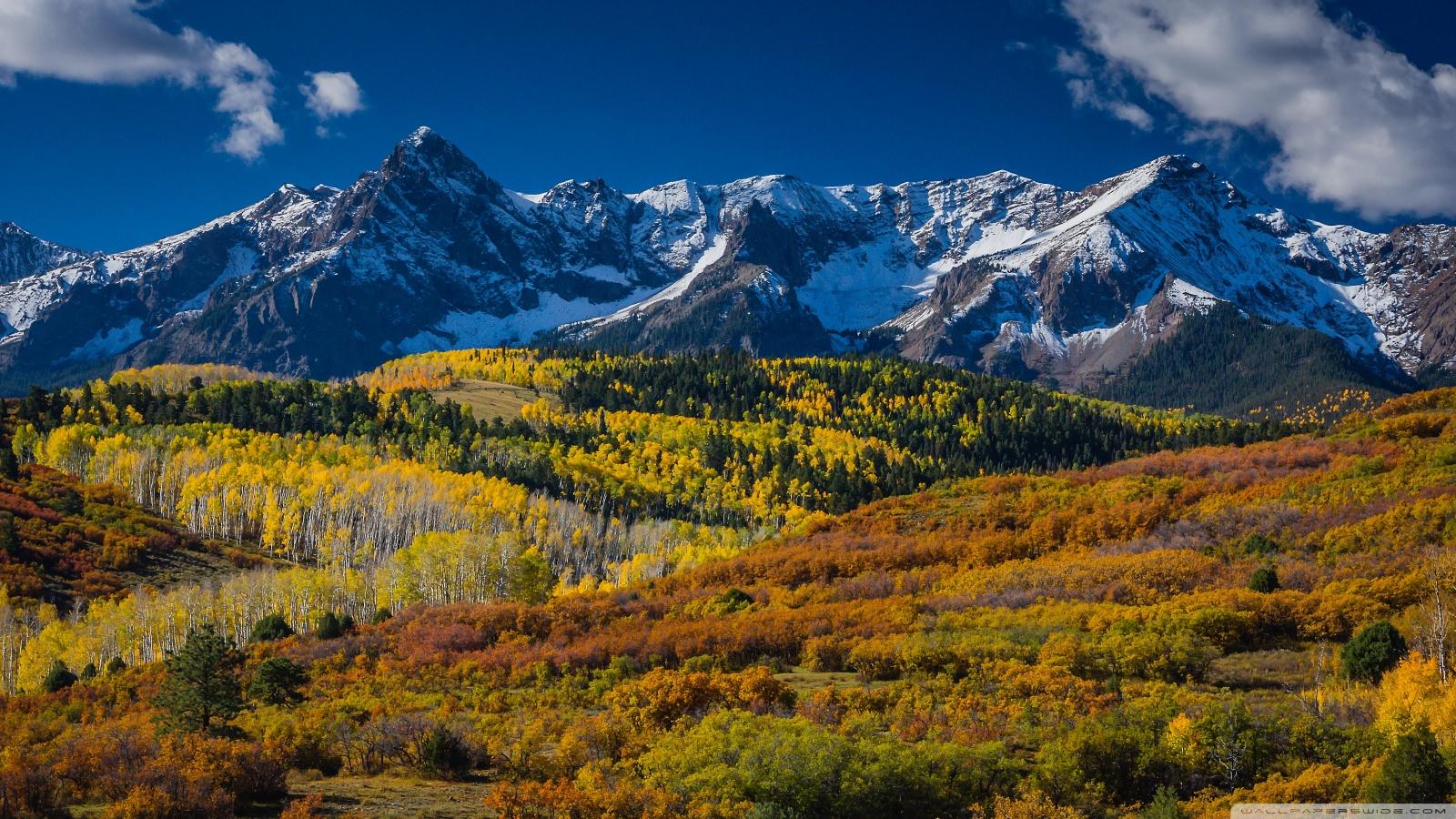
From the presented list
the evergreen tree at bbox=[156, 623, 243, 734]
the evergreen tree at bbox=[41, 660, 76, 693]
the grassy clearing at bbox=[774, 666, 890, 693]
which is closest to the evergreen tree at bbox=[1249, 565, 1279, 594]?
the grassy clearing at bbox=[774, 666, 890, 693]

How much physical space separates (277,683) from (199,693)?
31.6 feet

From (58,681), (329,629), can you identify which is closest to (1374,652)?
(329,629)

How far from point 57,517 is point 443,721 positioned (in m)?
104

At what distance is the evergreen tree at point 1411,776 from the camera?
83.5 feet

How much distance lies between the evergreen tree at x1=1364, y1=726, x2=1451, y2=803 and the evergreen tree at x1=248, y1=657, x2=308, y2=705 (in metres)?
44.0

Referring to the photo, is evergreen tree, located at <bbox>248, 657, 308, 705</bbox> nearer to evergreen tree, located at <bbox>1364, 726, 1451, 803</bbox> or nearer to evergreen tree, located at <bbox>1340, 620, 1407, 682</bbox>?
evergreen tree, located at <bbox>1364, 726, 1451, 803</bbox>

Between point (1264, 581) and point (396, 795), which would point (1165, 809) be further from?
point (1264, 581)

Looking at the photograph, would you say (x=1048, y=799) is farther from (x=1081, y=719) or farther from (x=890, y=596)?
(x=890, y=596)

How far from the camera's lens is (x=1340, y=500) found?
6159cm

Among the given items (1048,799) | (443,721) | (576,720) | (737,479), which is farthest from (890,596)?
(737,479)

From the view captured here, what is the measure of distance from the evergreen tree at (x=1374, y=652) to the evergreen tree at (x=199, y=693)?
4393 centimetres

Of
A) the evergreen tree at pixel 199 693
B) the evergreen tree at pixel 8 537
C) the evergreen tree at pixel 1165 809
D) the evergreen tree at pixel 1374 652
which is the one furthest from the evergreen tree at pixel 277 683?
the evergreen tree at pixel 8 537

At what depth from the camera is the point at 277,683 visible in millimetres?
49312

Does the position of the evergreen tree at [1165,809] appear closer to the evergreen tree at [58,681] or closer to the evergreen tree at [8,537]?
the evergreen tree at [58,681]
